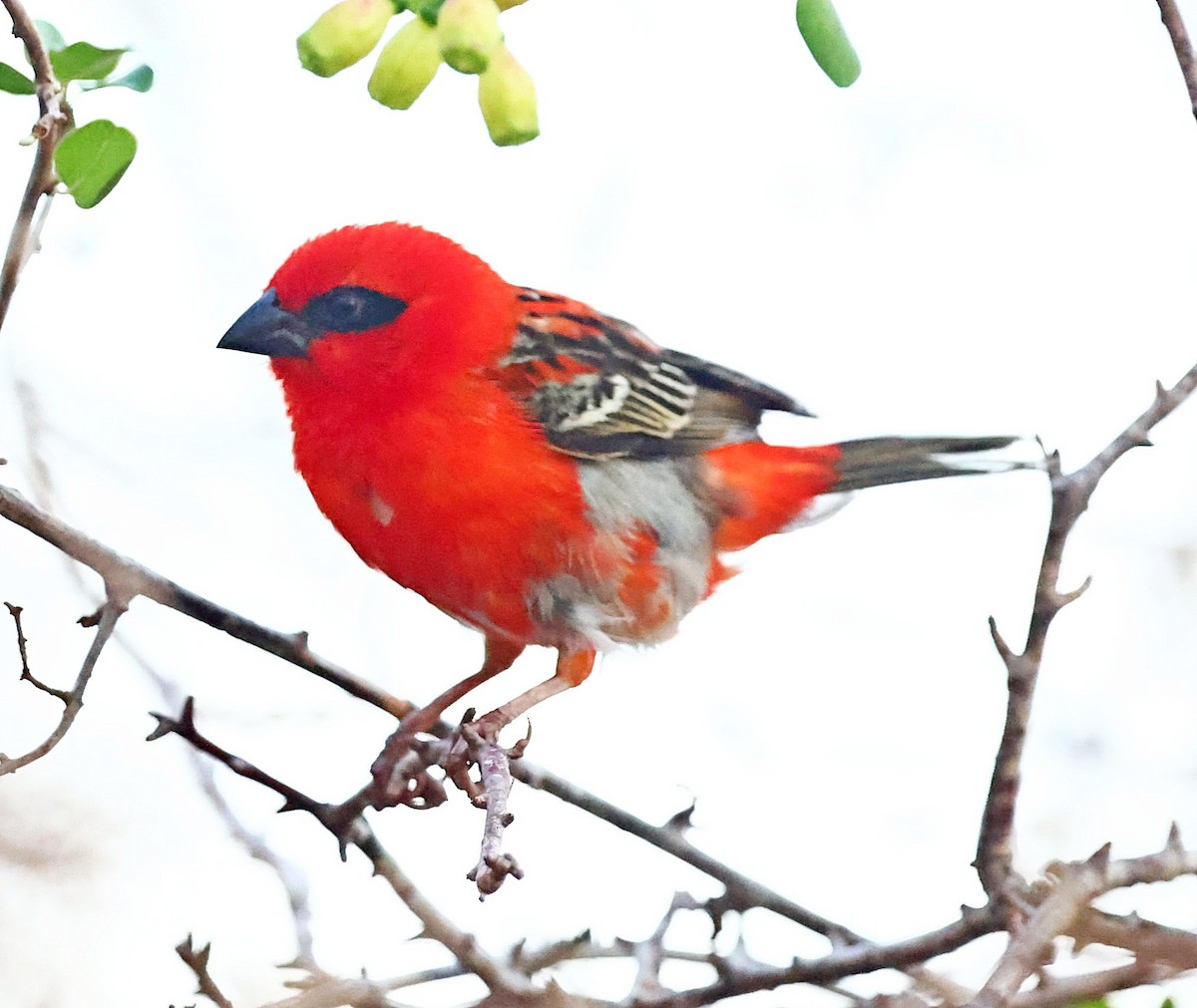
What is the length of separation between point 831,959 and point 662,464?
4.05 feet

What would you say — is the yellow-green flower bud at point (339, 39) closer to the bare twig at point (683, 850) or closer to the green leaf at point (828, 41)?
the green leaf at point (828, 41)

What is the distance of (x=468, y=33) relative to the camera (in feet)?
3.64

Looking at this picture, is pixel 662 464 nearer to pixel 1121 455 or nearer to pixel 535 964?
pixel 535 964

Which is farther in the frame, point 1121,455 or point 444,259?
point 444,259

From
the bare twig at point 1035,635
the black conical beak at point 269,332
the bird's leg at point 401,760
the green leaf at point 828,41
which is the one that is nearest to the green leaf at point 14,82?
the black conical beak at point 269,332

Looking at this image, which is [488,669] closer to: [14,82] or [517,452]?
[517,452]

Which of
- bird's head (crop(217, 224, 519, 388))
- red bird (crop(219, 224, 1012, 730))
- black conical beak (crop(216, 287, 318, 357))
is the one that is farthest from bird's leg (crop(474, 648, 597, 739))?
black conical beak (crop(216, 287, 318, 357))

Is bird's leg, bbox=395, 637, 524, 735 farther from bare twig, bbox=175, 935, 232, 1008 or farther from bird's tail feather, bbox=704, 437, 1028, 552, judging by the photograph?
bare twig, bbox=175, 935, 232, 1008

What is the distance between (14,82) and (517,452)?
1.00 metres

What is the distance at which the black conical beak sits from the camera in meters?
1.91

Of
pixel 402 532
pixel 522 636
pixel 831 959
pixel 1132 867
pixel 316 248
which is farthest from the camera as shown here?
pixel 522 636

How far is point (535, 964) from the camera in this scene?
5.88ft

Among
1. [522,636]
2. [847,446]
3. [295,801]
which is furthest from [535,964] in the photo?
[847,446]

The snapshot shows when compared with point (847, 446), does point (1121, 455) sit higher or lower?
lower
